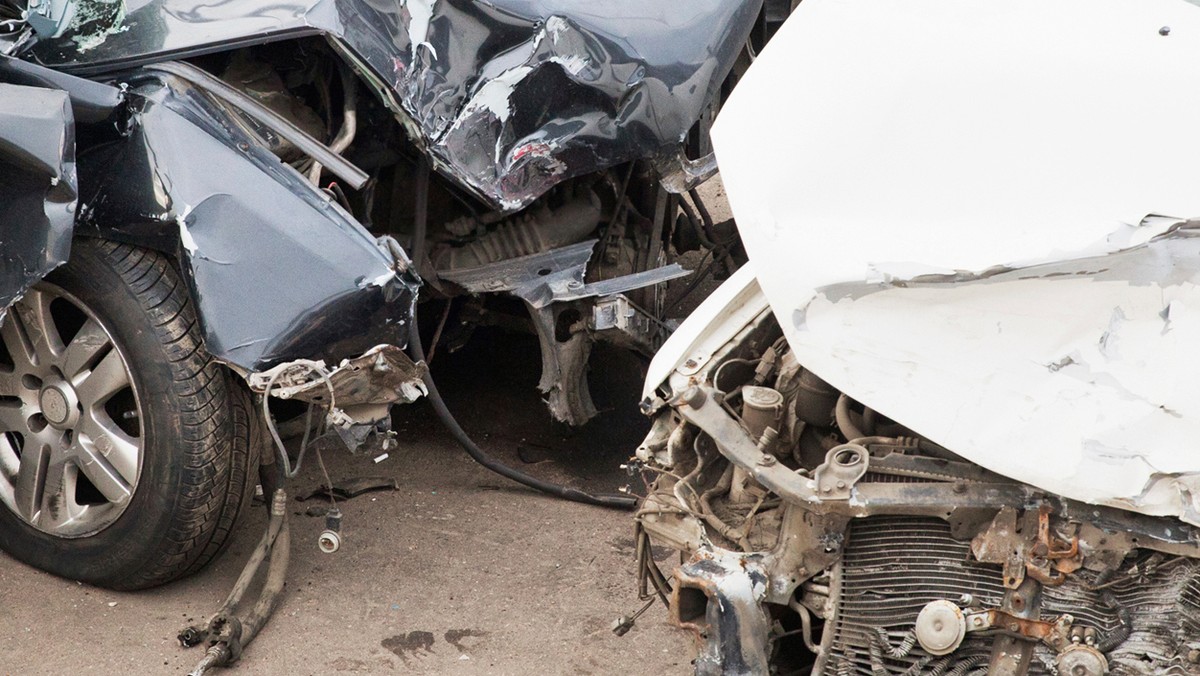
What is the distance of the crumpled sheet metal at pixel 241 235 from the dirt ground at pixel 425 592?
81 centimetres

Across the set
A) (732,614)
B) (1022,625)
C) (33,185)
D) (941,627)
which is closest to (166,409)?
(33,185)

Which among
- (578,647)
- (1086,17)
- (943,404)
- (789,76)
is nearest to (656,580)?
(578,647)

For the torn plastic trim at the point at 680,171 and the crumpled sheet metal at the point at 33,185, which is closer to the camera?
the crumpled sheet metal at the point at 33,185

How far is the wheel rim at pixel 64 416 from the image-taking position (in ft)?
11.5

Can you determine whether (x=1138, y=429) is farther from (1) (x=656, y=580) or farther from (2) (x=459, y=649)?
(2) (x=459, y=649)

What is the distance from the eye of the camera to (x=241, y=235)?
3279 millimetres

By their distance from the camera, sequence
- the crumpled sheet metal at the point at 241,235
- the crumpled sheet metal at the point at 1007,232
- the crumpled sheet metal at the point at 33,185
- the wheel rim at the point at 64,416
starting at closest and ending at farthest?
the crumpled sheet metal at the point at 1007,232, the crumpled sheet metal at the point at 33,185, the crumpled sheet metal at the point at 241,235, the wheel rim at the point at 64,416

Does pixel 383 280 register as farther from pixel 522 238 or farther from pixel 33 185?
pixel 522 238

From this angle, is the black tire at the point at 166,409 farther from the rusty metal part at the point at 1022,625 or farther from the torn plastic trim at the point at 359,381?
the rusty metal part at the point at 1022,625

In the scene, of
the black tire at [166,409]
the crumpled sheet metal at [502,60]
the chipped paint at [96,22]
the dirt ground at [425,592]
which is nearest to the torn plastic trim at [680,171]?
the crumpled sheet metal at [502,60]

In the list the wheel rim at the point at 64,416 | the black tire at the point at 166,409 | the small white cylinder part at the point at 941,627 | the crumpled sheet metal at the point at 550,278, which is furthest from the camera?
the crumpled sheet metal at the point at 550,278

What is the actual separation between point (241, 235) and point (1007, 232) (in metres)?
1.89

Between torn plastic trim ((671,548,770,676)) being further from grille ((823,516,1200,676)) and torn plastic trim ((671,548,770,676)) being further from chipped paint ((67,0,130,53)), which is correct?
chipped paint ((67,0,130,53))

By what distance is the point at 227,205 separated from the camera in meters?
3.29
